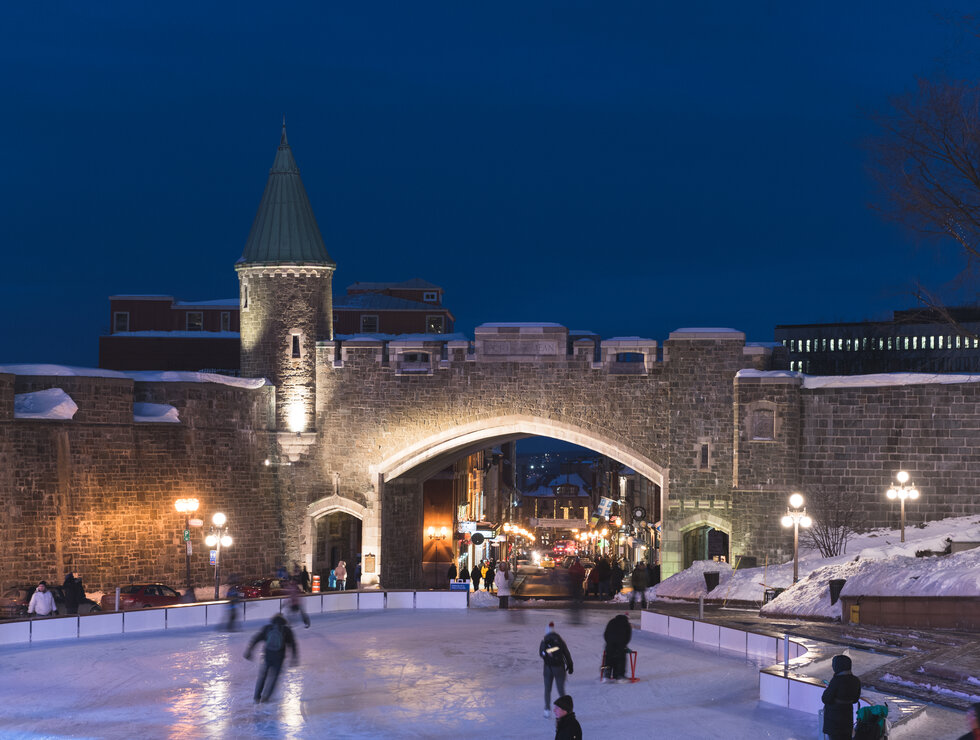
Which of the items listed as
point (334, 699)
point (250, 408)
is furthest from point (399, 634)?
point (250, 408)

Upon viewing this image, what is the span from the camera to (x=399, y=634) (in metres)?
23.2

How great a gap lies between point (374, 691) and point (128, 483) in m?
17.0

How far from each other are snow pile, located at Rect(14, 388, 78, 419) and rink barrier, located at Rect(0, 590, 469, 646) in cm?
795

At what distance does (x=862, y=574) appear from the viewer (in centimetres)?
2327

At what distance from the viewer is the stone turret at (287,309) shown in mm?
37188

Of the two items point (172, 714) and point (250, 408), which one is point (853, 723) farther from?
point (250, 408)

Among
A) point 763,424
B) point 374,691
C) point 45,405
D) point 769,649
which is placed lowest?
point 374,691

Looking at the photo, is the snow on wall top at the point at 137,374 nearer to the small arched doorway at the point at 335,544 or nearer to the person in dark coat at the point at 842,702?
the small arched doorway at the point at 335,544

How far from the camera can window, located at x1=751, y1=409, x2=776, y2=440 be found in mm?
33125

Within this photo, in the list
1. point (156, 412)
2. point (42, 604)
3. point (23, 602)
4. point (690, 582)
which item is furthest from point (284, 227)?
point (42, 604)

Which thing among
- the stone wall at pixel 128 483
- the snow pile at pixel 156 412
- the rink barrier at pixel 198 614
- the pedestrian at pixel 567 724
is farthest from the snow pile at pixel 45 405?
the pedestrian at pixel 567 724

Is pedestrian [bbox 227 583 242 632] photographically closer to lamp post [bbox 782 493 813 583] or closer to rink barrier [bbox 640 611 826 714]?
rink barrier [bbox 640 611 826 714]

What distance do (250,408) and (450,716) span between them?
71.9 feet

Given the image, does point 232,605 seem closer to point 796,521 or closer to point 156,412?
point 796,521
